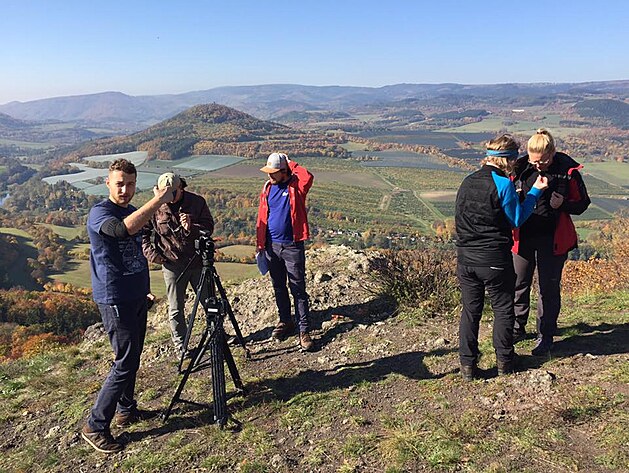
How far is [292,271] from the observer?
473cm

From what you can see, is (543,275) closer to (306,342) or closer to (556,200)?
(556,200)

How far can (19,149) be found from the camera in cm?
13938

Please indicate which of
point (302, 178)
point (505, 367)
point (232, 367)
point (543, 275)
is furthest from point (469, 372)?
point (302, 178)

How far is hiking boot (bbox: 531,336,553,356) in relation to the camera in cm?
411

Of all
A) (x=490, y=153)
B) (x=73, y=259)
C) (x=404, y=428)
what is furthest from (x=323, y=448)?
(x=73, y=259)

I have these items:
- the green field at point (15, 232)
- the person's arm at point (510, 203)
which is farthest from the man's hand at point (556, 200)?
the green field at point (15, 232)

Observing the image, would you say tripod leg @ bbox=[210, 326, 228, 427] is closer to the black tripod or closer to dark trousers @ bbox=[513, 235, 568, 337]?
the black tripod

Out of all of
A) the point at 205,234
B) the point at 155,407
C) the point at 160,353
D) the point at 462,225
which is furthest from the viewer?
the point at 160,353

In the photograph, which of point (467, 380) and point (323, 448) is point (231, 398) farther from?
point (467, 380)

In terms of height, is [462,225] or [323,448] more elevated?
[462,225]

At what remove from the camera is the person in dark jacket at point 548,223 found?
3670 millimetres

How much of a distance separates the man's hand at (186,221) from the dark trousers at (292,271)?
954 mm

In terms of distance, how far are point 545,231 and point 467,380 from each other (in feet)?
5.03

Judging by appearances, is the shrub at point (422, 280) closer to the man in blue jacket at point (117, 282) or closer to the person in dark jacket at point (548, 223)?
the person in dark jacket at point (548, 223)
